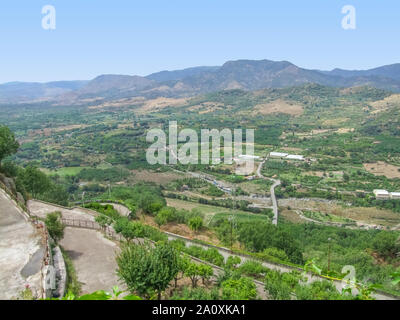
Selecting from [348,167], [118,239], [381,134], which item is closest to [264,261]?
[118,239]

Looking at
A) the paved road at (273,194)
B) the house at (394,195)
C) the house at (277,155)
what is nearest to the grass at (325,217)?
the paved road at (273,194)

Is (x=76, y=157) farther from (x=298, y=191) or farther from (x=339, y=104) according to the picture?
(x=339, y=104)

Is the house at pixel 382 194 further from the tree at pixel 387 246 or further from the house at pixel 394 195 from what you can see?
the tree at pixel 387 246

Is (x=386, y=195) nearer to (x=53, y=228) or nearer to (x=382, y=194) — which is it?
(x=382, y=194)

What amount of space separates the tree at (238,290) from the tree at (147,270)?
6.93 ft

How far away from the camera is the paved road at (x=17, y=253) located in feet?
34.5

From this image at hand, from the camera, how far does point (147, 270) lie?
37.9 ft

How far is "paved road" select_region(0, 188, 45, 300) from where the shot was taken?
1051 cm

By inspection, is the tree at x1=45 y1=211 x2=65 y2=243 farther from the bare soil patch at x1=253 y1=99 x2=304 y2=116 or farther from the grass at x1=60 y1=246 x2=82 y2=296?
the bare soil patch at x1=253 y1=99 x2=304 y2=116

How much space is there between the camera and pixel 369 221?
47.4 meters

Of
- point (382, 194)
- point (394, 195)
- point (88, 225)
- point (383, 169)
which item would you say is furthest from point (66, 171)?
point (383, 169)

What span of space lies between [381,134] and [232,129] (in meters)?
50.8

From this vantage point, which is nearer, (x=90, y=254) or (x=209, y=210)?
(x=90, y=254)

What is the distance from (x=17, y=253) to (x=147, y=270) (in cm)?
539
